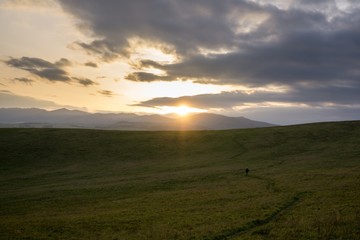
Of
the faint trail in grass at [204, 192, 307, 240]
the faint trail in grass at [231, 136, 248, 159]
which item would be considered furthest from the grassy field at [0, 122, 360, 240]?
the faint trail in grass at [204, 192, 307, 240]

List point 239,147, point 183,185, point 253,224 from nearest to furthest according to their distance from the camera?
point 253,224 → point 183,185 → point 239,147

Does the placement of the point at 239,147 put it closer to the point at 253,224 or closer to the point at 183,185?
the point at 183,185

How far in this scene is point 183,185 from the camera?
149 ft

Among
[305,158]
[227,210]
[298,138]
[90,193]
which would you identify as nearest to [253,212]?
[227,210]

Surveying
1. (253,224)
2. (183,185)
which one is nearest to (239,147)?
(183,185)

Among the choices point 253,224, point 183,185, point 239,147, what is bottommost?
point 183,185

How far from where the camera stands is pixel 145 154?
79.5 m

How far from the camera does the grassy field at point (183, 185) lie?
2450 cm

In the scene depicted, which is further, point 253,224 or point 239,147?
point 239,147

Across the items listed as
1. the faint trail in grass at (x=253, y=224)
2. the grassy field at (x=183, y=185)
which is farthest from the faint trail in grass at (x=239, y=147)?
the faint trail in grass at (x=253, y=224)

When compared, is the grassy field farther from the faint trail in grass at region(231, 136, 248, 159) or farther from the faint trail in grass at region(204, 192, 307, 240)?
the faint trail in grass at region(204, 192, 307, 240)

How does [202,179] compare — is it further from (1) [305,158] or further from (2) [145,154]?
(2) [145,154]

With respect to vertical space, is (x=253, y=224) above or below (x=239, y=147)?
below

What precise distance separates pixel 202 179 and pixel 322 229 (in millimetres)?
27856
